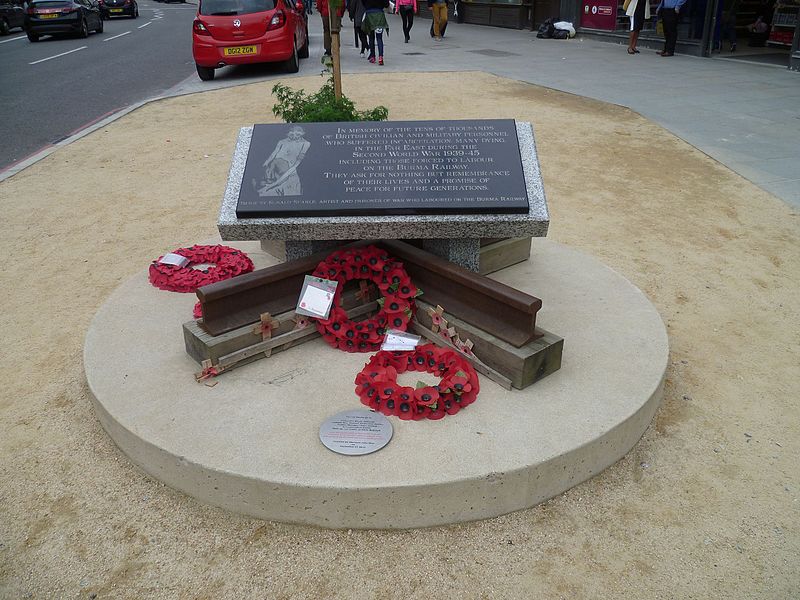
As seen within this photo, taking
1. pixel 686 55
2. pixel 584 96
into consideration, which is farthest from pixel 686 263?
pixel 686 55

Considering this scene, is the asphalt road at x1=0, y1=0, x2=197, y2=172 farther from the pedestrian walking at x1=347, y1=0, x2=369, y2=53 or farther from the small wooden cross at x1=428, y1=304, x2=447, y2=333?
the small wooden cross at x1=428, y1=304, x2=447, y2=333

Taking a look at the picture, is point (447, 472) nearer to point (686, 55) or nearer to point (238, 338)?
point (238, 338)

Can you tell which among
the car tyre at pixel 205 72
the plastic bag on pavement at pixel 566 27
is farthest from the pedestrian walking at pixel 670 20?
the car tyre at pixel 205 72

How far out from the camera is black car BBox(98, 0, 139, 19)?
2977 cm

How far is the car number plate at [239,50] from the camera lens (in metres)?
12.6

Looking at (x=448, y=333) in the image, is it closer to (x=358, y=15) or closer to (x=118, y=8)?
(x=358, y=15)

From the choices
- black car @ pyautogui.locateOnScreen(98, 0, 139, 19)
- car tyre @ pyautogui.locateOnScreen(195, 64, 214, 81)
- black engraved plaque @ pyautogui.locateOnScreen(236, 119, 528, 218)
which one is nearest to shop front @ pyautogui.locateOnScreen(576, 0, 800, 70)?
car tyre @ pyautogui.locateOnScreen(195, 64, 214, 81)

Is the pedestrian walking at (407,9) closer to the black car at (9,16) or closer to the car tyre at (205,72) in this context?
the car tyre at (205,72)

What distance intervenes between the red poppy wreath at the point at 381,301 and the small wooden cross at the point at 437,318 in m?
0.15

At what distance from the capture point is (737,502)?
2.68m

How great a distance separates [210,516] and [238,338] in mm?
907

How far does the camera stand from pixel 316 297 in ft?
11.2

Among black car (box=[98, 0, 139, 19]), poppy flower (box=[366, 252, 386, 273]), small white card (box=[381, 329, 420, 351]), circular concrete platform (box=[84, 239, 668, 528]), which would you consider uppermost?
black car (box=[98, 0, 139, 19])

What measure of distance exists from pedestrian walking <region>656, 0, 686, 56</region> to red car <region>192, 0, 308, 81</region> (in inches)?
315
